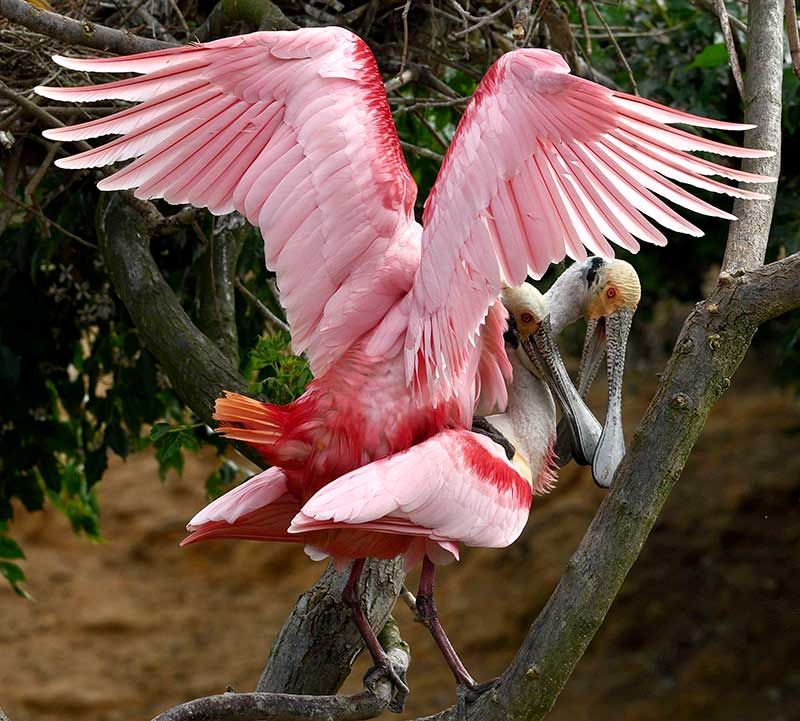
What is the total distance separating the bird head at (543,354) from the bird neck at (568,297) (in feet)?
0.17

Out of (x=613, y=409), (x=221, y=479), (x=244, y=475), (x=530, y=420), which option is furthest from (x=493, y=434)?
(x=244, y=475)

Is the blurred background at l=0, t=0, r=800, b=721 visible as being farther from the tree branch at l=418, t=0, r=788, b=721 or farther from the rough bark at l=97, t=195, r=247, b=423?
the tree branch at l=418, t=0, r=788, b=721

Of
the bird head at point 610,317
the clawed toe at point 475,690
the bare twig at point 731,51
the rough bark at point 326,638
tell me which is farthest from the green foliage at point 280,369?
the bare twig at point 731,51

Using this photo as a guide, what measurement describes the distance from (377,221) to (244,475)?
259 cm

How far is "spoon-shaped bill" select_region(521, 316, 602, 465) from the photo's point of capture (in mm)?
3443

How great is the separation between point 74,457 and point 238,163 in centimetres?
243

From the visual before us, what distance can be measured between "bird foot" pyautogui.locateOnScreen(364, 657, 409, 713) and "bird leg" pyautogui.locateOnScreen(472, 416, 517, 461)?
0.58 metres

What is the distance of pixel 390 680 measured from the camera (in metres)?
3.17

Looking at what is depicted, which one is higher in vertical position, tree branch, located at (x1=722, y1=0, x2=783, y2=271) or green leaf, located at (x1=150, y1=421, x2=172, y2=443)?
tree branch, located at (x1=722, y1=0, x2=783, y2=271)

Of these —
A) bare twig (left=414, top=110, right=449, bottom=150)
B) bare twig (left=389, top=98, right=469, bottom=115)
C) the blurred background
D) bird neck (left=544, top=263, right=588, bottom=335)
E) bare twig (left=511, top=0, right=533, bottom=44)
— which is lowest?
the blurred background

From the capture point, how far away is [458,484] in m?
2.92

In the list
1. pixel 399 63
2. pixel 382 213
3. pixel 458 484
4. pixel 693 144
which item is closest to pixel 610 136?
pixel 693 144

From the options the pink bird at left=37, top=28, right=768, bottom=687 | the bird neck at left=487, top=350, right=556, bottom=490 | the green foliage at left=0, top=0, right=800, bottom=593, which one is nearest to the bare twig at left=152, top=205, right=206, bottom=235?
the green foliage at left=0, top=0, right=800, bottom=593

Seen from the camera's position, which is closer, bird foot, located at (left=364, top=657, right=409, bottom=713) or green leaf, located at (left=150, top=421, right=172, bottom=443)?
bird foot, located at (left=364, top=657, right=409, bottom=713)
